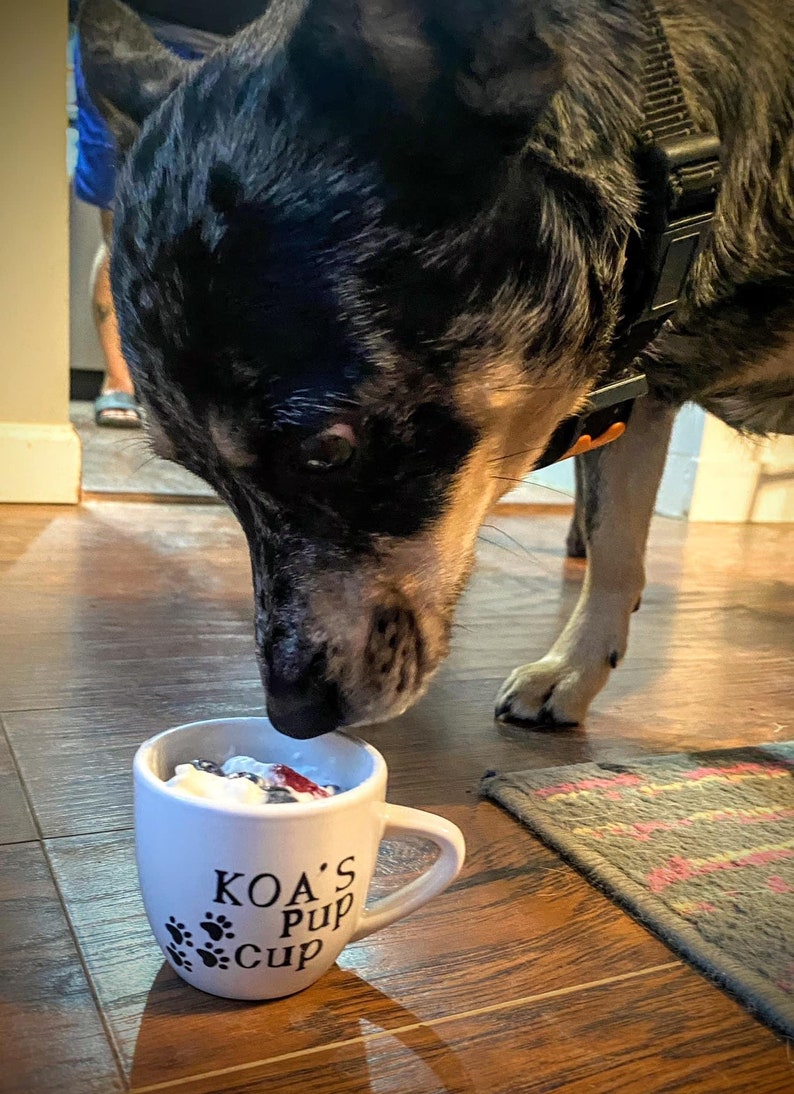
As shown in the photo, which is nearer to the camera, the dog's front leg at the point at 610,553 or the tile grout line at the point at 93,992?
the tile grout line at the point at 93,992

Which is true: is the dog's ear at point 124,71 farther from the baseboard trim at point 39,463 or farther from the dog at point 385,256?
the baseboard trim at point 39,463

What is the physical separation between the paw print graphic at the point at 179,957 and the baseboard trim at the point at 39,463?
2017 mm

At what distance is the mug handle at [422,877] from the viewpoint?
0.74m

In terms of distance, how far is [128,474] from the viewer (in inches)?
120

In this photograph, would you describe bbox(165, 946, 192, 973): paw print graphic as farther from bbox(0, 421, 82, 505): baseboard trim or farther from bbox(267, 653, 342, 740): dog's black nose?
bbox(0, 421, 82, 505): baseboard trim

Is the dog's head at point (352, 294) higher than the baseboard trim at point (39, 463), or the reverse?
the dog's head at point (352, 294)

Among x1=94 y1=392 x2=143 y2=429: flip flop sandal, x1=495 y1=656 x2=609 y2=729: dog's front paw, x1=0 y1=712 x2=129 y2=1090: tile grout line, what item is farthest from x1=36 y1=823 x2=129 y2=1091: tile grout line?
x1=94 y1=392 x2=143 y2=429: flip flop sandal

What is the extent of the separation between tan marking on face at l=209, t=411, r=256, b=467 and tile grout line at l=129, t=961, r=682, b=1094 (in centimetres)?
46

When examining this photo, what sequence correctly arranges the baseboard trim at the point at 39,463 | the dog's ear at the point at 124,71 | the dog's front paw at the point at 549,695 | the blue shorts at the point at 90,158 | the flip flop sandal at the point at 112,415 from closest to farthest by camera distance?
the dog's ear at the point at 124,71 → the dog's front paw at the point at 549,695 → the baseboard trim at the point at 39,463 → the blue shorts at the point at 90,158 → the flip flop sandal at the point at 112,415

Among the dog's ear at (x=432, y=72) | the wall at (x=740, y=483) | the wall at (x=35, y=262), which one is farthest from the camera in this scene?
the wall at (x=740, y=483)

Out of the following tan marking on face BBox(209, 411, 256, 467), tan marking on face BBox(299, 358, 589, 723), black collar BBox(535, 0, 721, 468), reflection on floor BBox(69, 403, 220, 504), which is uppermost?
black collar BBox(535, 0, 721, 468)

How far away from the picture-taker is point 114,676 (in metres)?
1.40

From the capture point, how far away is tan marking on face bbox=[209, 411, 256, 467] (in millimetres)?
874

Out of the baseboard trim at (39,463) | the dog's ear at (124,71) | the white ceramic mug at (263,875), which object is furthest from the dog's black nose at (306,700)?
the baseboard trim at (39,463)
